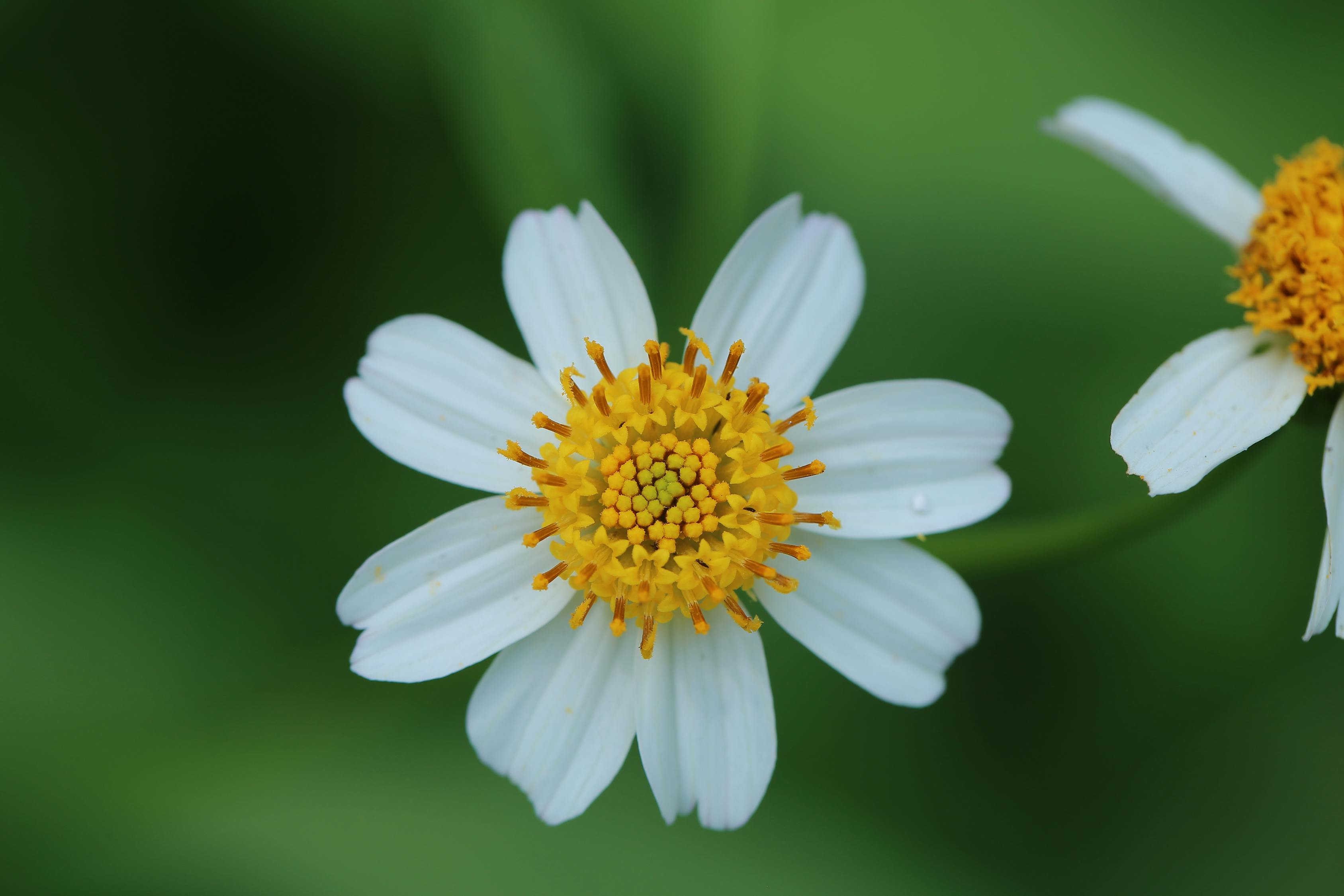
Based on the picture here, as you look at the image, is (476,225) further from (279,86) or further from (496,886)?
(496,886)

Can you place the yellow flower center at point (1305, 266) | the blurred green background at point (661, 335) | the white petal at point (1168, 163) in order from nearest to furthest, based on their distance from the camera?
the yellow flower center at point (1305, 266) < the white petal at point (1168, 163) < the blurred green background at point (661, 335)

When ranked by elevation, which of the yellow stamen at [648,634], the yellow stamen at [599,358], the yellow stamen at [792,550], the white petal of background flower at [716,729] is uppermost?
the yellow stamen at [599,358]

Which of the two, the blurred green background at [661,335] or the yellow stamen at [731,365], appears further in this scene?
the blurred green background at [661,335]

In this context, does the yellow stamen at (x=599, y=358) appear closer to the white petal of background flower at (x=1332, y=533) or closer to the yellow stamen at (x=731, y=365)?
the yellow stamen at (x=731, y=365)

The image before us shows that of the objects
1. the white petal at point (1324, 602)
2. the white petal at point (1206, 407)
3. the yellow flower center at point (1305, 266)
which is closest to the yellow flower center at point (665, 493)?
the white petal at point (1206, 407)

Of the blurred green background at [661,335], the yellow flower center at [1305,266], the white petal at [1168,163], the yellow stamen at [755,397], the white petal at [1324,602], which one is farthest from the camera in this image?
the blurred green background at [661,335]

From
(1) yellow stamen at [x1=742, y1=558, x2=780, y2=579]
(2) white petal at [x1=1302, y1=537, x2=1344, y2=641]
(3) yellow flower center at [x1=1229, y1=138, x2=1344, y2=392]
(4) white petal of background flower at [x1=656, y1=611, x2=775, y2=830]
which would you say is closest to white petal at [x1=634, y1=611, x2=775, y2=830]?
(4) white petal of background flower at [x1=656, y1=611, x2=775, y2=830]

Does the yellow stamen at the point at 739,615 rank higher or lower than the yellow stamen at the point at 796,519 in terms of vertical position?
lower
